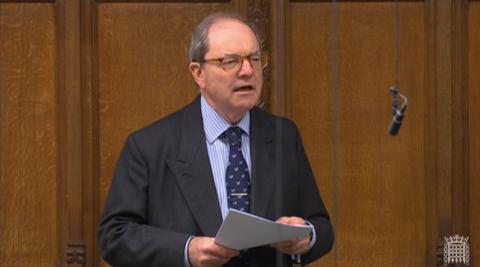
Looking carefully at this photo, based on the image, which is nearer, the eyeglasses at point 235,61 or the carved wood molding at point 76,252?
the eyeglasses at point 235,61

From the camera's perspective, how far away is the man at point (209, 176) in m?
4.09

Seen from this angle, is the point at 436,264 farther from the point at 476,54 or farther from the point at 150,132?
the point at 150,132

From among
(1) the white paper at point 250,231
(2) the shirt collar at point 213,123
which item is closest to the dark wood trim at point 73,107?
(2) the shirt collar at point 213,123

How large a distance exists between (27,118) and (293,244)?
1990mm

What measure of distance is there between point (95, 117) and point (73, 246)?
529 mm

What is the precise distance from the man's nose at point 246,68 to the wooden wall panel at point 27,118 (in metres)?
1.77

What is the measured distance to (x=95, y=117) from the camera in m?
5.71

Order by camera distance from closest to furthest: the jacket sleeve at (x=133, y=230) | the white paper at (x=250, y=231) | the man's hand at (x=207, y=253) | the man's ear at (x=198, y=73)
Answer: the white paper at (x=250, y=231)
the man's hand at (x=207, y=253)
the jacket sleeve at (x=133, y=230)
the man's ear at (x=198, y=73)

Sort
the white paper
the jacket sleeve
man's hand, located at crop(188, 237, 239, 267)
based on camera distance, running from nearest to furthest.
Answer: the white paper < man's hand, located at crop(188, 237, 239, 267) < the jacket sleeve

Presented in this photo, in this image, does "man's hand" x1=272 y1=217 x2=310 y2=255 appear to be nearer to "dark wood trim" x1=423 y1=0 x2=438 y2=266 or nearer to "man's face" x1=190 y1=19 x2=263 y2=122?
"man's face" x1=190 y1=19 x2=263 y2=122

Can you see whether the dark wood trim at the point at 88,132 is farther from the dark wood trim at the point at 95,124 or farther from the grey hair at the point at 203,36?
the grey hair at the point at 203,36

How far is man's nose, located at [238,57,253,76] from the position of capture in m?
4.09

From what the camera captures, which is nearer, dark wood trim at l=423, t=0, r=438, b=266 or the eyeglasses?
the eyeglasses

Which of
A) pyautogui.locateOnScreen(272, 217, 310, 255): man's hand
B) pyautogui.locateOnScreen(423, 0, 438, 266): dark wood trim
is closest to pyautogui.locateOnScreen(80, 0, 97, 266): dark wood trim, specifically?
pyautogui.locateOnScreen(423, 0, 438, 266): dark wood trim
